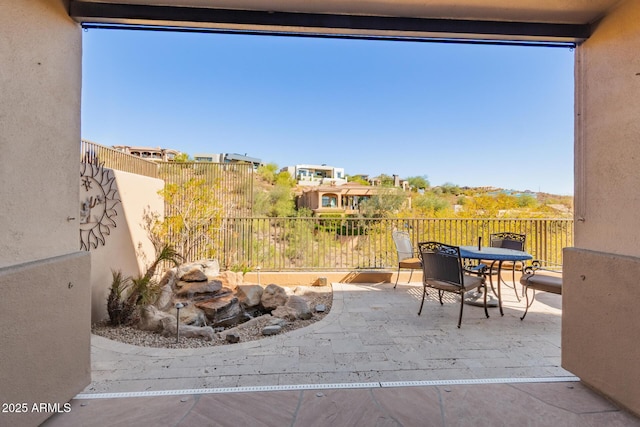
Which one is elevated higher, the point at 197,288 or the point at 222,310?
the point at 197,288

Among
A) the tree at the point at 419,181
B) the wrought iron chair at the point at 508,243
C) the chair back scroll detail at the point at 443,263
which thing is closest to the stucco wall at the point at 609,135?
the chair back scroll detail at the point at 443,263

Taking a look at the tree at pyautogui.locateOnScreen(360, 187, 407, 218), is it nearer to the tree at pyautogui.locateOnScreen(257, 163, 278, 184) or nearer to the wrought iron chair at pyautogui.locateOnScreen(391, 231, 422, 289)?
the wrought iron chair at pyautogui.locateOnScreen(391, 231, 422, 289)

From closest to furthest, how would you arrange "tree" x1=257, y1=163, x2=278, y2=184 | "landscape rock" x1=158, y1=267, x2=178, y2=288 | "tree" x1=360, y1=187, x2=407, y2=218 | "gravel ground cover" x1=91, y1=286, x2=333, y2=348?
"gravel ground cover" x1=91, y1=286, x2=333, y2=348, "landscape rock" x1=158, y1=267, x2=178, y2=288, "tree" x1=360, y1=187, x2=407, y2=218, "tree" x1=257, y1=163, x2=278, y2=184

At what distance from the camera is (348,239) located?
5.88m

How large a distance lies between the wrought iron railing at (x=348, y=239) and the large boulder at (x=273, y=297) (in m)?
1.00

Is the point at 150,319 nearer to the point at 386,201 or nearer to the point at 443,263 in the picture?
the point at 443,263

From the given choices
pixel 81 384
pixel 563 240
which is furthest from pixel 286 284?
pixel 563 240

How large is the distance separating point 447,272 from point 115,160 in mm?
5240

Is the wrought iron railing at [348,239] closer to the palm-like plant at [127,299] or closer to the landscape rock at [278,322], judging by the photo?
the landscape rock at [278,322]

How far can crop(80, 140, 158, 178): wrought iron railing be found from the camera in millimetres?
3889

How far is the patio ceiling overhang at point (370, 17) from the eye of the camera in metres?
1.88

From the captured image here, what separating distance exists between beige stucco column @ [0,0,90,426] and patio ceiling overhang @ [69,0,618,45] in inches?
16.0

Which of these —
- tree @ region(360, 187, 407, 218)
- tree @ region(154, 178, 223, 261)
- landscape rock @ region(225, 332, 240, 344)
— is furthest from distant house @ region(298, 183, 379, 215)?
landscape rock @ region(225, 332, 240, 344)

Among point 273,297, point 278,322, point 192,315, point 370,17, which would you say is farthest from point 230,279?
point 370,17
